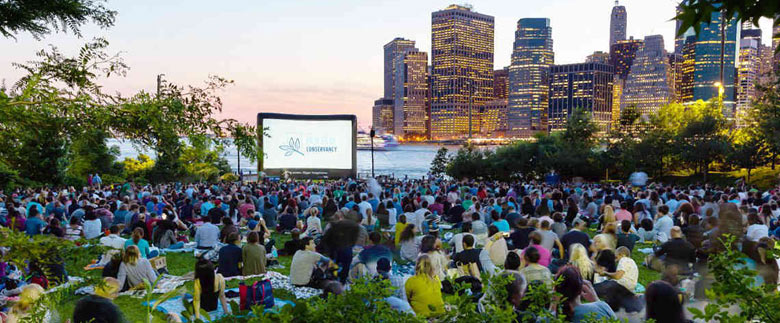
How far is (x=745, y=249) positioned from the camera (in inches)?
223

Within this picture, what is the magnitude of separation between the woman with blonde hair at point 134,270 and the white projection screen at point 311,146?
26657 mm

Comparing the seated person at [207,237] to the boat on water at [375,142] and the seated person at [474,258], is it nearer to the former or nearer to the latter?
the seated person at [474,258]

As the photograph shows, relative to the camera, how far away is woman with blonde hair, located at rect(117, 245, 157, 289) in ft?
21.9

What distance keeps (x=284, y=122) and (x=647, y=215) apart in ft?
84.2

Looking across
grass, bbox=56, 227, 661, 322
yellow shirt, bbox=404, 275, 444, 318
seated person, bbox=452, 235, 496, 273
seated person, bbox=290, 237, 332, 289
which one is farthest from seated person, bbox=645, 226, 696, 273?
seated person, bbox=290, 237, 332, 289

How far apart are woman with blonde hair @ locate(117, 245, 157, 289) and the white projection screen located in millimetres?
26657

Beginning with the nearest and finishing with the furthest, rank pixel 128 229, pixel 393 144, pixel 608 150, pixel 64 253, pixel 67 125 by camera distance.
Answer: pixel 64 253 < pixel 67 125 < pixel 128 229 < pixel 608 150 < pixel 393 144

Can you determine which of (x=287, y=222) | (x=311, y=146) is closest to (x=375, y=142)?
(x=311, y=146)

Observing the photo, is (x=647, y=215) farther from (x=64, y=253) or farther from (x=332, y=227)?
(x=64, y=253)

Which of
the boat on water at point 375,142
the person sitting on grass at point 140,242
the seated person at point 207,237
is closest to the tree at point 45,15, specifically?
the person sitting on grass at point 140,242

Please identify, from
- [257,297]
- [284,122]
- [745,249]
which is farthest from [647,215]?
[284,122]

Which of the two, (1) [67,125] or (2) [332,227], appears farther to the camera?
(2) [332,227]

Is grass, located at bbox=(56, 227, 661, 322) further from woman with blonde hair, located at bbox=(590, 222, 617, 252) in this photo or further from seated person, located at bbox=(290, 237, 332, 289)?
woman with blonde hair, located at bbox=(590, 222, 617, 252)

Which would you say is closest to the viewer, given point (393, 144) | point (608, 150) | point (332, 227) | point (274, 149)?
point (332, 227)
